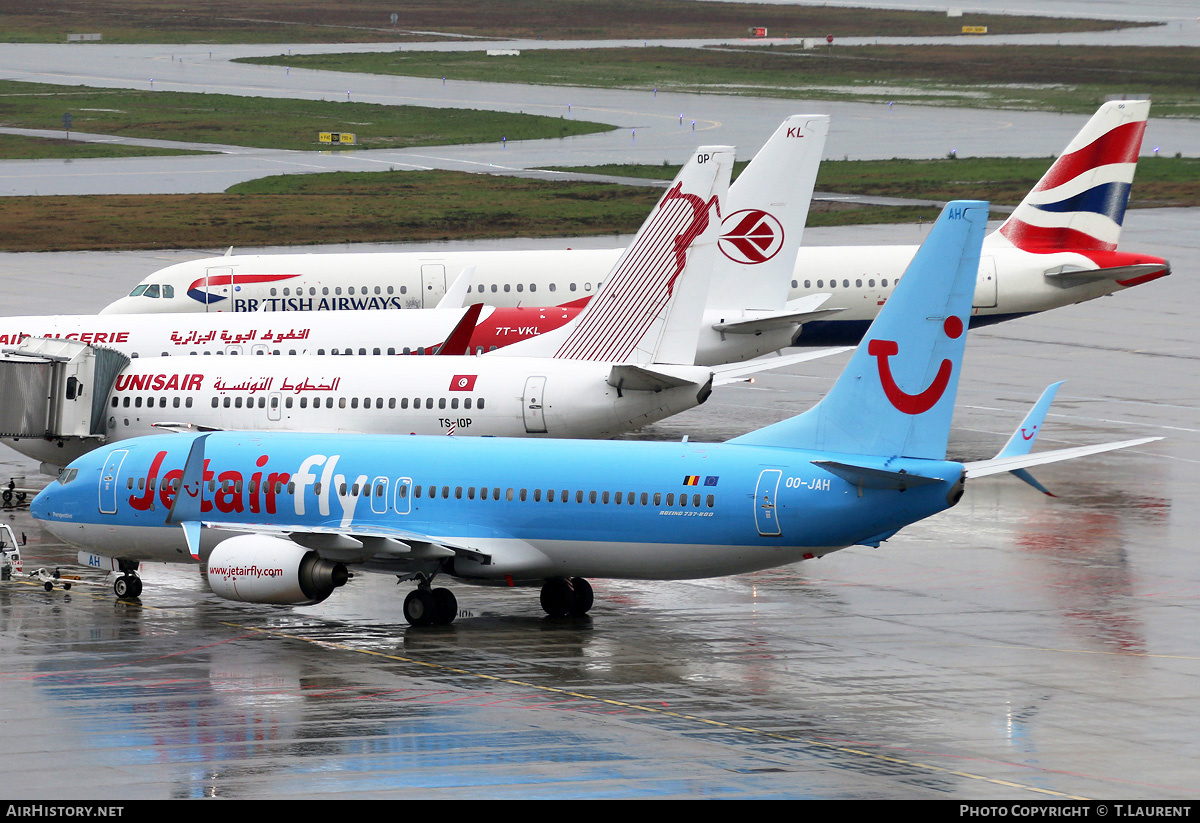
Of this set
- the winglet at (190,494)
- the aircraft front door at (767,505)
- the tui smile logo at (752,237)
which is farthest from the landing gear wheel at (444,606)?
the tui smile logo at (752,237)

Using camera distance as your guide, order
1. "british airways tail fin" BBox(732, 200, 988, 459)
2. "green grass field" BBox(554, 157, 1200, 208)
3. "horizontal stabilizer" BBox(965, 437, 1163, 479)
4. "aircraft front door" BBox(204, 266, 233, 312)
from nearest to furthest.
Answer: "british airways tail fin" BBox(732, 200, 988, 459), "horizontal stabilizer" BBox(965, 437, 1163, 479), "aircraft front door" BBox(204, 266, 233, 312), "green grass field" BBox(554, 157, 1200, 208)

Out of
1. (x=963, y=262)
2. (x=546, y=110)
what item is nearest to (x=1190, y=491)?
(x=963, y=262)

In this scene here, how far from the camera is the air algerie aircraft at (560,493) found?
110 feet

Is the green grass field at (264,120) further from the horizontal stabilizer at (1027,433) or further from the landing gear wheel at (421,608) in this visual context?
the horizontal stabilizer at (1027,433)

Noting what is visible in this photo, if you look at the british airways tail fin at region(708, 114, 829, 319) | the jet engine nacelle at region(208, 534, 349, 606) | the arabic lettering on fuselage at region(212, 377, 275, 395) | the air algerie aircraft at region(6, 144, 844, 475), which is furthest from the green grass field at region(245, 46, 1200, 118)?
the jet engine nacelle at region(208, 534, 349, 606)

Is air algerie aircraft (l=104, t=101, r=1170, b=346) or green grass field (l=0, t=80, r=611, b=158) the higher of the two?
green grass field (l=0, t=80, r=611, b=158)

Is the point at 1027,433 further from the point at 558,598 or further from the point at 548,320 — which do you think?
the point at 548,320

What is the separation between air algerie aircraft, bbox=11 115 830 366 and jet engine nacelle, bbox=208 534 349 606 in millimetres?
19981

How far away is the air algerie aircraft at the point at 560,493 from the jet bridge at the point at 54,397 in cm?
893

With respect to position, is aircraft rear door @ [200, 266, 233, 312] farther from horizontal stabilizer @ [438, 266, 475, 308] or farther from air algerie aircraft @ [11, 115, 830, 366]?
horizontal stabilizer @ [438, 266, 475, 308]

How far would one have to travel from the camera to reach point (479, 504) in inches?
1451

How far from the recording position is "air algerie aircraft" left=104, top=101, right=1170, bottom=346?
6419 centimetres
